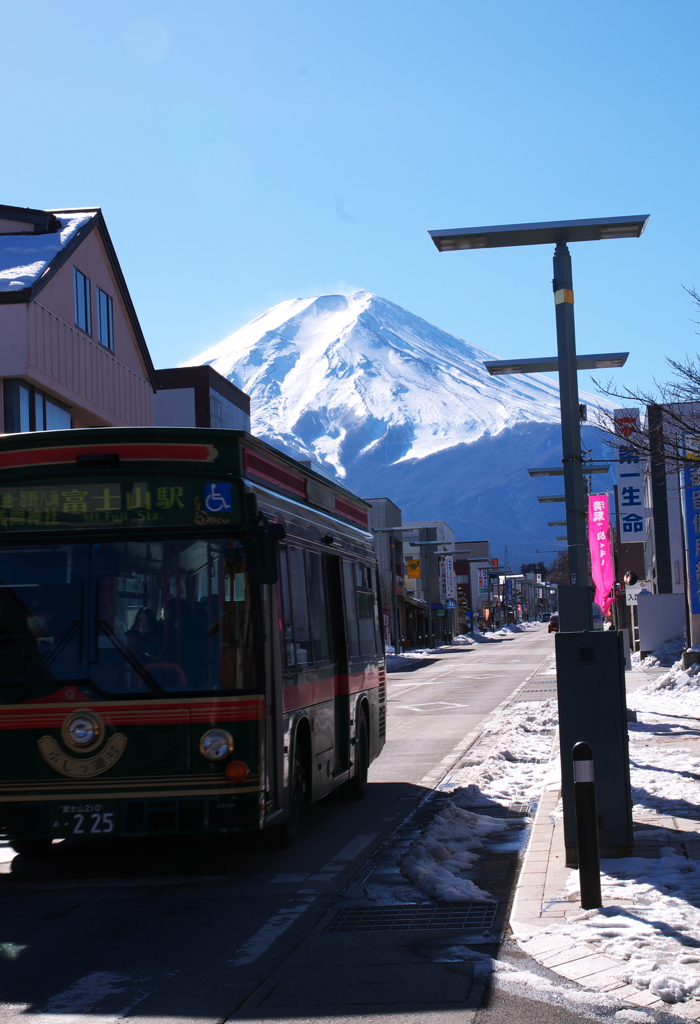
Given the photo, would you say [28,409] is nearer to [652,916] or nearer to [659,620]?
[652,916]

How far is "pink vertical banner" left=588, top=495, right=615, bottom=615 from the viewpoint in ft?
93.5

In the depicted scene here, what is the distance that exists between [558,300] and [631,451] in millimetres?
2942

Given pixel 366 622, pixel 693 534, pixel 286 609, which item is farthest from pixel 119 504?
pixel 693 534

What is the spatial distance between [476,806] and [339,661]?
1897 mm

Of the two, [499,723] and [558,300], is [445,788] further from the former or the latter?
[499,723]

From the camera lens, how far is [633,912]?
607 centimetres

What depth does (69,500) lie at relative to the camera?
7.76m

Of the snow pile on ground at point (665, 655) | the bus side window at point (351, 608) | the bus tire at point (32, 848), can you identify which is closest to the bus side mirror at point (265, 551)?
the bus tire at point (32, 848)

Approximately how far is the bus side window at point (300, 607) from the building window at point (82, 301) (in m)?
18.0

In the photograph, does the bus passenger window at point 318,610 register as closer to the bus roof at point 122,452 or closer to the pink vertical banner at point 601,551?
the bus roof at point 122,452

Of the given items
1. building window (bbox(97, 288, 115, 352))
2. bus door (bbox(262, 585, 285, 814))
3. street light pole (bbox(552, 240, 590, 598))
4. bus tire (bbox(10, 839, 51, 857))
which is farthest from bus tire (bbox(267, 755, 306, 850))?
building window (bbox(97, 288, 115, 352))

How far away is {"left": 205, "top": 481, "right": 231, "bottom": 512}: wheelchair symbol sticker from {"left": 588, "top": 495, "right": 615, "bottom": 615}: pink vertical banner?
2175cm

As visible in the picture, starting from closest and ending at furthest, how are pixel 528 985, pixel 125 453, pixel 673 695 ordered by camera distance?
pixel 528 985 < pixel 125 453 < pixel 673 695

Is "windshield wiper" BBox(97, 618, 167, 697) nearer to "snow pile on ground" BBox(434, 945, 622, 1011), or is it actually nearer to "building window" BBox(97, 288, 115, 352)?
"snow pile on ground" BBox(434, 945, 622, 1011)
